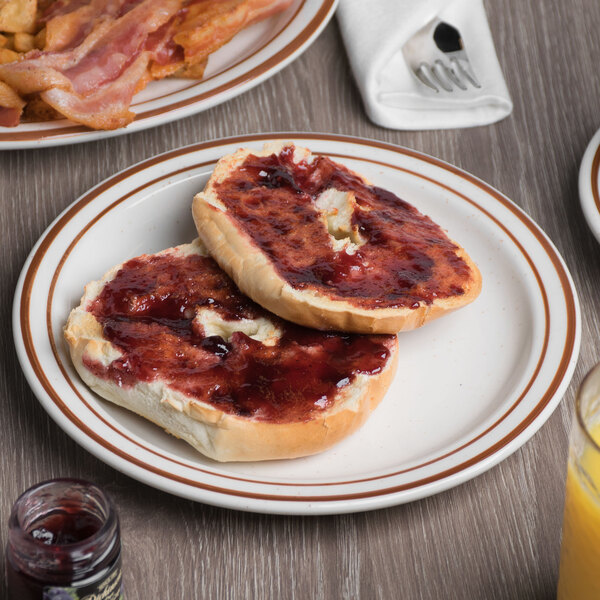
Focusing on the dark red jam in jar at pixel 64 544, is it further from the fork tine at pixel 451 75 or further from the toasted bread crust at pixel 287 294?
the fork tine at pixel 451 75

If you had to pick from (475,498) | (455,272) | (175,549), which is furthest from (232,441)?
(455,272)

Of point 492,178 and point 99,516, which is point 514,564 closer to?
point 99,516

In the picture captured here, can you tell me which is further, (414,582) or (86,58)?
(86,58)

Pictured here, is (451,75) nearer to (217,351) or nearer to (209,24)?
(209,24)

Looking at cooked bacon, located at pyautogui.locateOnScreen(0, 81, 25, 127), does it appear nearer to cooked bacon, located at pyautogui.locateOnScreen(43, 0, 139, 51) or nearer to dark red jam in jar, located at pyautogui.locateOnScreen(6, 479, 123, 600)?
cooked bacon, located at pyautogui.locateOnScreen(43, 0, 139, 51)

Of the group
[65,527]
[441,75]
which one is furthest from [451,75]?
[65,527]

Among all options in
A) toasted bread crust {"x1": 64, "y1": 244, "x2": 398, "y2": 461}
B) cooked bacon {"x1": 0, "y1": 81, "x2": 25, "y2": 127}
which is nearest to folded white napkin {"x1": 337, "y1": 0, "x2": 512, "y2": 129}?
cooked bacon {"x1": 0, "y1": 81, "x2": 25, "y2": 127}
